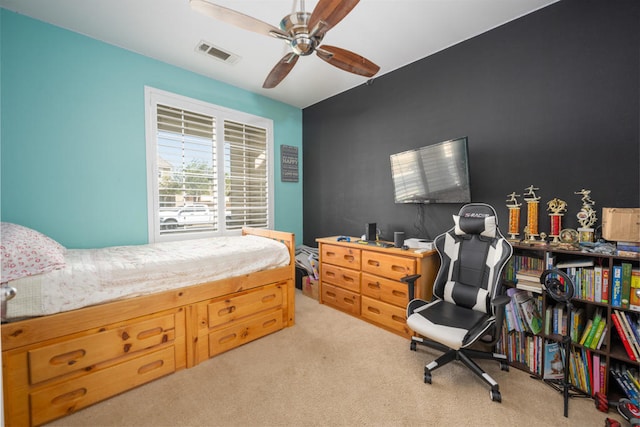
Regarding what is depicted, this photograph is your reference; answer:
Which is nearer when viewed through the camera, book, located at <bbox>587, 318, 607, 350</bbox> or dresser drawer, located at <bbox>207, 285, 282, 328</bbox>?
book, located at <bbox>587, 318, 607, 350</bbox>

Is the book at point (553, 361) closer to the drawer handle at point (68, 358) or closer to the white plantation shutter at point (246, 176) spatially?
Answer: the drawer handle at point (68, 358)

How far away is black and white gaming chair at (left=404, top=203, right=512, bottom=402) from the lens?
1736 mm

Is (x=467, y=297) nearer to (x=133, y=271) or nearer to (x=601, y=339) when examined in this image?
(x=601, y=339)

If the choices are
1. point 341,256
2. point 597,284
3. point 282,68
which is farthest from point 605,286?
point 282,68

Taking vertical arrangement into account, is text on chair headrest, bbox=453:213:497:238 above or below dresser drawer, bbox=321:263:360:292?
above

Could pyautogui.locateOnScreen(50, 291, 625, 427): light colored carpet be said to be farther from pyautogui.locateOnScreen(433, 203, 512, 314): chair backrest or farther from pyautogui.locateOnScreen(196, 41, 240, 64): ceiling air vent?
pyautogui.locateOnScreen(196, 41, 240, 64): ceiling air vent

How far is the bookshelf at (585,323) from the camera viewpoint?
1591 mm

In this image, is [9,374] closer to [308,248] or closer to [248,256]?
[248,256]

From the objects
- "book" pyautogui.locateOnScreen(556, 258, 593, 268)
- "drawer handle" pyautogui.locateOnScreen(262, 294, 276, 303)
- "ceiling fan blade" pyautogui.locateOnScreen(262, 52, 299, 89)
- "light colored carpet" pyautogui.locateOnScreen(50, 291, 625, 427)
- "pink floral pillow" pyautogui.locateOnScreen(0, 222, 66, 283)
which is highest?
"ceiling fan blade" pyautogui.locateOnScreen(262, 52, 299, 89)

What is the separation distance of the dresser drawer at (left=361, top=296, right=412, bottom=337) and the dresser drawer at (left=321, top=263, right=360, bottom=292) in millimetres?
184

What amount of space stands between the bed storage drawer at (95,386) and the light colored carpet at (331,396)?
0.05m

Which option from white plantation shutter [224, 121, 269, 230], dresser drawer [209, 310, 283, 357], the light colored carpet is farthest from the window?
the light colored carpet

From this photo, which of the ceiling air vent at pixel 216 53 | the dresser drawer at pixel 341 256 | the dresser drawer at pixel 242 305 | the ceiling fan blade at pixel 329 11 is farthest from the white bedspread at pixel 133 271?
the ceiling air vent at pixel 216 53

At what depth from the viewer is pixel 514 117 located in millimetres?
2281
